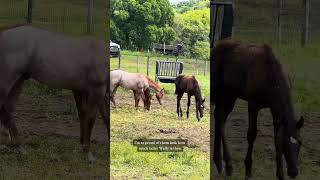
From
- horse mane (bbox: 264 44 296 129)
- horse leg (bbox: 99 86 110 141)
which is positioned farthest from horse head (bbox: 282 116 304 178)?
horse leg (bbox: 99 86 110 141)

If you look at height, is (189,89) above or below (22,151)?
above

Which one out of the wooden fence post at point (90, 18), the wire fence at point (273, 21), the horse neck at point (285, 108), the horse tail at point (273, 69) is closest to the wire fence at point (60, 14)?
the wooden fence post at point (90, 18)

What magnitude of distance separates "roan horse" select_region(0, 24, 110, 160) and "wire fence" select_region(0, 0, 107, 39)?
24cm

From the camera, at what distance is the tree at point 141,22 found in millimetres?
5426

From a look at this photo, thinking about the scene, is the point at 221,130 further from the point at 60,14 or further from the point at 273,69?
the point at 60,14

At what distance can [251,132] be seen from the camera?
5.54 meters

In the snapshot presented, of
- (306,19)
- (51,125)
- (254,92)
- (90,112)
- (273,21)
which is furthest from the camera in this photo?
(306,19)

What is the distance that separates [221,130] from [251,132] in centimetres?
45

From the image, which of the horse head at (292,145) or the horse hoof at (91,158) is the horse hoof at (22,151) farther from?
the horse head at (292,145)

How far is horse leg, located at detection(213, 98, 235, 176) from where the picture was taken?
18.9 feet

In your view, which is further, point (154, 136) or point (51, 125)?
point (51, 125)

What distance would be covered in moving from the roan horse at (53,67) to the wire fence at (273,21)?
176cm

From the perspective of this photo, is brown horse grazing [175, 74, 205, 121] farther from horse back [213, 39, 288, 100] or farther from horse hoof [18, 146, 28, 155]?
horse hoof [18, 146, 28, 155]

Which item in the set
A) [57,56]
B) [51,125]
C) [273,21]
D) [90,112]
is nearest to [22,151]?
[51,125]
